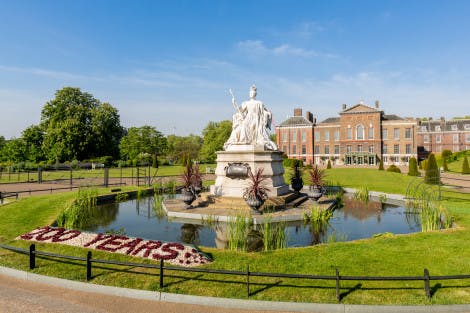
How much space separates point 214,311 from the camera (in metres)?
5.64

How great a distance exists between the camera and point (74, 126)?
173 ft

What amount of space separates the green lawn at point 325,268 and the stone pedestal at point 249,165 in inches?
273

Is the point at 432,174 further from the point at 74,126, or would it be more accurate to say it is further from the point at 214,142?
the point at 214,142

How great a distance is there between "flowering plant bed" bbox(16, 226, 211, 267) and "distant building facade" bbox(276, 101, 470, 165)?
61665 millimetres

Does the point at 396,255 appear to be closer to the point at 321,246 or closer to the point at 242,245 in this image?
the point at 321,246

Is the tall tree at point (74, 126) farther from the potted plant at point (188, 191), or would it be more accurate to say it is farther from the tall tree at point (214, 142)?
the potted plant at point (188, 191)

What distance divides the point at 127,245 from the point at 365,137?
64709 millimetres

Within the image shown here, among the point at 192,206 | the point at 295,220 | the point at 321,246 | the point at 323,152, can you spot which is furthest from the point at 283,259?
the point at 323,152

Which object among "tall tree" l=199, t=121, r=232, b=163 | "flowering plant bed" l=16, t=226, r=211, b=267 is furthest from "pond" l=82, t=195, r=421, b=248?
"tall tree" l=199, t=121, r=232, b=163

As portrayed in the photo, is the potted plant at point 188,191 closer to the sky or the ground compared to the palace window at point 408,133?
closer to the ground

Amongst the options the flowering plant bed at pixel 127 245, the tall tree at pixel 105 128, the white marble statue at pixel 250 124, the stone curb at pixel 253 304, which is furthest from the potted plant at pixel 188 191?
the tall tree at pixel 105 128

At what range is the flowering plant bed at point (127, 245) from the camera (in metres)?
7.63

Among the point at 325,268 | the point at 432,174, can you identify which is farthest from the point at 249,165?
the point at 432,174

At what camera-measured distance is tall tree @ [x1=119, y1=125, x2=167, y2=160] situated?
227 feet
